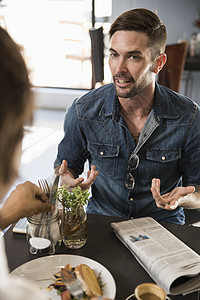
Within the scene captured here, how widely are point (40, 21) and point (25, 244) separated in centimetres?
554

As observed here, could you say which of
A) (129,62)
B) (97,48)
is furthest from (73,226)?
(97,48)

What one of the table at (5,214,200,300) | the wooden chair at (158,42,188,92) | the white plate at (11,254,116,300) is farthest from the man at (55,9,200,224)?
the wooden chair at (158,42,188,92)

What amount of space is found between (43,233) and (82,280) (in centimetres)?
21

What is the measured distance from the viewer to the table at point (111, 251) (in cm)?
103

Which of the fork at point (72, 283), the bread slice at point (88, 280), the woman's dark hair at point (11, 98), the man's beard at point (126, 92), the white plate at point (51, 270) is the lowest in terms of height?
the white plate at point (51, 270)

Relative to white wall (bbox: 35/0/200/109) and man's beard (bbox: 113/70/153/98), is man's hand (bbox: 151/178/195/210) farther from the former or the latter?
white wall (bbox: 35/0/200/109)

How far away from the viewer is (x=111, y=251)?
1.16 m

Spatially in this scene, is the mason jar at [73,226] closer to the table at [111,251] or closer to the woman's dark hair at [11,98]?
the table at [111,251]

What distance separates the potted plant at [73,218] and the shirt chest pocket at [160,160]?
55 centimetres

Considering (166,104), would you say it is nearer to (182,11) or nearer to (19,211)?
(19,211)

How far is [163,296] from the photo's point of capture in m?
0.87

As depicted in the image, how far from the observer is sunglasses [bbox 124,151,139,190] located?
1.62 metres

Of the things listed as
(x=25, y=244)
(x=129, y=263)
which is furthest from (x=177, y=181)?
(x=25, y=244)

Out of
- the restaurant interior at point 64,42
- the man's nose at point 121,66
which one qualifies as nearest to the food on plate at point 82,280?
the man's nose at point 121,66
